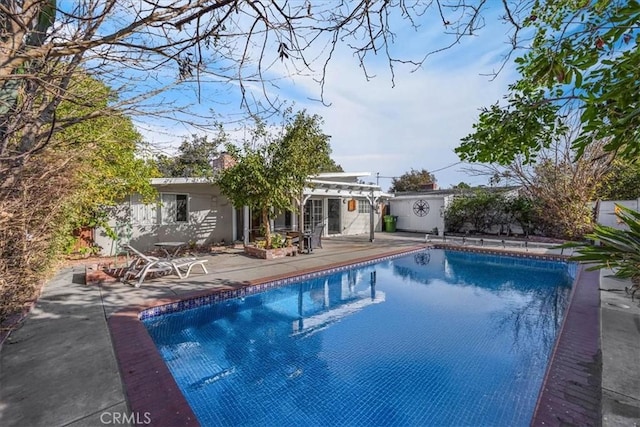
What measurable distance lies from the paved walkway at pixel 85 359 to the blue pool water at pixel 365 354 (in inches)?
35.6

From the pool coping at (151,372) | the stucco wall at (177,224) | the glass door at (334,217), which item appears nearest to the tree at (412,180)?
the glass door at (334,217)

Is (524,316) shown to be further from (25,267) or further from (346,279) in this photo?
(25,267)

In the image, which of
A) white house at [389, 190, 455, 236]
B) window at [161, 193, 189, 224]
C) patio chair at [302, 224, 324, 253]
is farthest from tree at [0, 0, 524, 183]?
white house at [389, 190, 455, 236]

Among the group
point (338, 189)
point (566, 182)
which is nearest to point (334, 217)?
point (338, 189)

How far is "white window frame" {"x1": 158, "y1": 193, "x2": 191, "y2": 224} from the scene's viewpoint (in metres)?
13.4

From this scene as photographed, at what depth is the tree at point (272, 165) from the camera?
11.3m

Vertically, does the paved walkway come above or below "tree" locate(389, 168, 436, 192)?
below

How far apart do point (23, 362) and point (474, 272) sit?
41.2 feet

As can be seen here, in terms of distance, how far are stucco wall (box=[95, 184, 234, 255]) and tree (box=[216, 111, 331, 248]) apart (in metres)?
2.78

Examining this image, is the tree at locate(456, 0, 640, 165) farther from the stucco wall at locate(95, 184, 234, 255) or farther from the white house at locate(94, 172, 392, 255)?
the stucco wall at locate(95, 184, 234, 255)

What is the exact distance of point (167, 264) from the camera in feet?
27.8

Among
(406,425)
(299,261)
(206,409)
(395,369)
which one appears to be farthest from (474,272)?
(206,409)

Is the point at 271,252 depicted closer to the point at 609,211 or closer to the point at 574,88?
the point at 574,88

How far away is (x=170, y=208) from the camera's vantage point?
1365 cm
